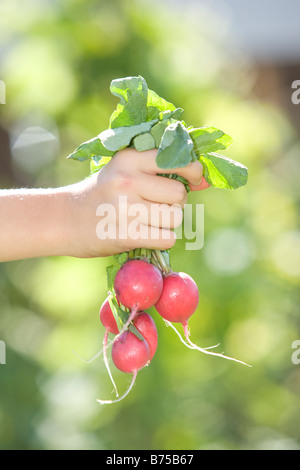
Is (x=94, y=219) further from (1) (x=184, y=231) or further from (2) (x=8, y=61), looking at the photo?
(2) (x=8, y=61)

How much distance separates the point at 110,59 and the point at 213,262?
93 centimetres

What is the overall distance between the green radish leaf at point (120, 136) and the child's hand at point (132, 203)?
0.8 inches

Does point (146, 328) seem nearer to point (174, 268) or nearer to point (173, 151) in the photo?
point (173, 151)

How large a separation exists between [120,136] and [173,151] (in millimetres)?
104

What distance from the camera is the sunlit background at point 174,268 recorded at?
2.20 m

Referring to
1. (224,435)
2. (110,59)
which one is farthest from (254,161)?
(224,435)

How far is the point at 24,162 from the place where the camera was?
2654 mm

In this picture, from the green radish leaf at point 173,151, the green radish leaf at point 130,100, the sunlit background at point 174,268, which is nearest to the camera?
the green radish leaf at point 173,151

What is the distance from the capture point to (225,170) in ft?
3.28

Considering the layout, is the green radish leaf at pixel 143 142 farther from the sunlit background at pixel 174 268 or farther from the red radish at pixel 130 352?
the sunlit background at pixel 174 268

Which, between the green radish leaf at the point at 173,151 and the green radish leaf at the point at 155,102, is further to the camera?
the green radish leaf at the point at 155,102

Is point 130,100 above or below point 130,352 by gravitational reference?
above

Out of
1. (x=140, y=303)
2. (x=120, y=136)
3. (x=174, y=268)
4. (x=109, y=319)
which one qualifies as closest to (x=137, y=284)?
(x=140, y=303)

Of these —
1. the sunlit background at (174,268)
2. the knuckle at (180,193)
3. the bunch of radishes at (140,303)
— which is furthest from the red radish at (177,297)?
the sunlit background at (174,268)
